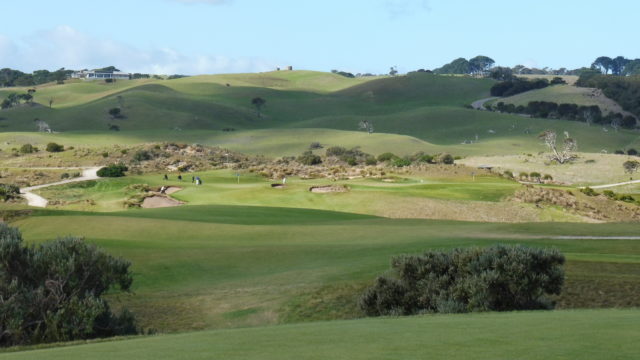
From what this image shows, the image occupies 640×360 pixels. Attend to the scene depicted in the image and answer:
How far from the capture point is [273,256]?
3594 centimetres

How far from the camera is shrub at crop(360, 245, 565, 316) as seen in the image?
24.6m

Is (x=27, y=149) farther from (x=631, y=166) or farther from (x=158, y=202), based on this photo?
(x=631, y=166)

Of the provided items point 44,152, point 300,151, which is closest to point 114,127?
point 300,151

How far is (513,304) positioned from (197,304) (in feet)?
32.2

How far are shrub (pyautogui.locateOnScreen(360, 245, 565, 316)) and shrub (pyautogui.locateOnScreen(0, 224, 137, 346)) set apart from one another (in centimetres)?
762

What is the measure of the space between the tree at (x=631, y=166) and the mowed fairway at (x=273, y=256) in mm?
59505

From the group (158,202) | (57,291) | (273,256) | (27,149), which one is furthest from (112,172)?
(57,291)

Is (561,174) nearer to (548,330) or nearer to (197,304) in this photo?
(197,304)

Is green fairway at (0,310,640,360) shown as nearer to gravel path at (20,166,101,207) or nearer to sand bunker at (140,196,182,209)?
sand bunker at (140,196,182,209)

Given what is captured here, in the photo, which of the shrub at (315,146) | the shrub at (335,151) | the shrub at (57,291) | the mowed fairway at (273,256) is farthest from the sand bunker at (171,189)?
the shrub at (315,146)

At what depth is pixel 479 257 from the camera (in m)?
26.1

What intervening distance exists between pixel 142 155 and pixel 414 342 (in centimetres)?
10041

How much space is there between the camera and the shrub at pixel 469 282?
24.6 metres

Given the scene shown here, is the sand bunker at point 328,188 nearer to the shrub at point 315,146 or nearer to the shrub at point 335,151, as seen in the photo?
the shrub at point 335,151
